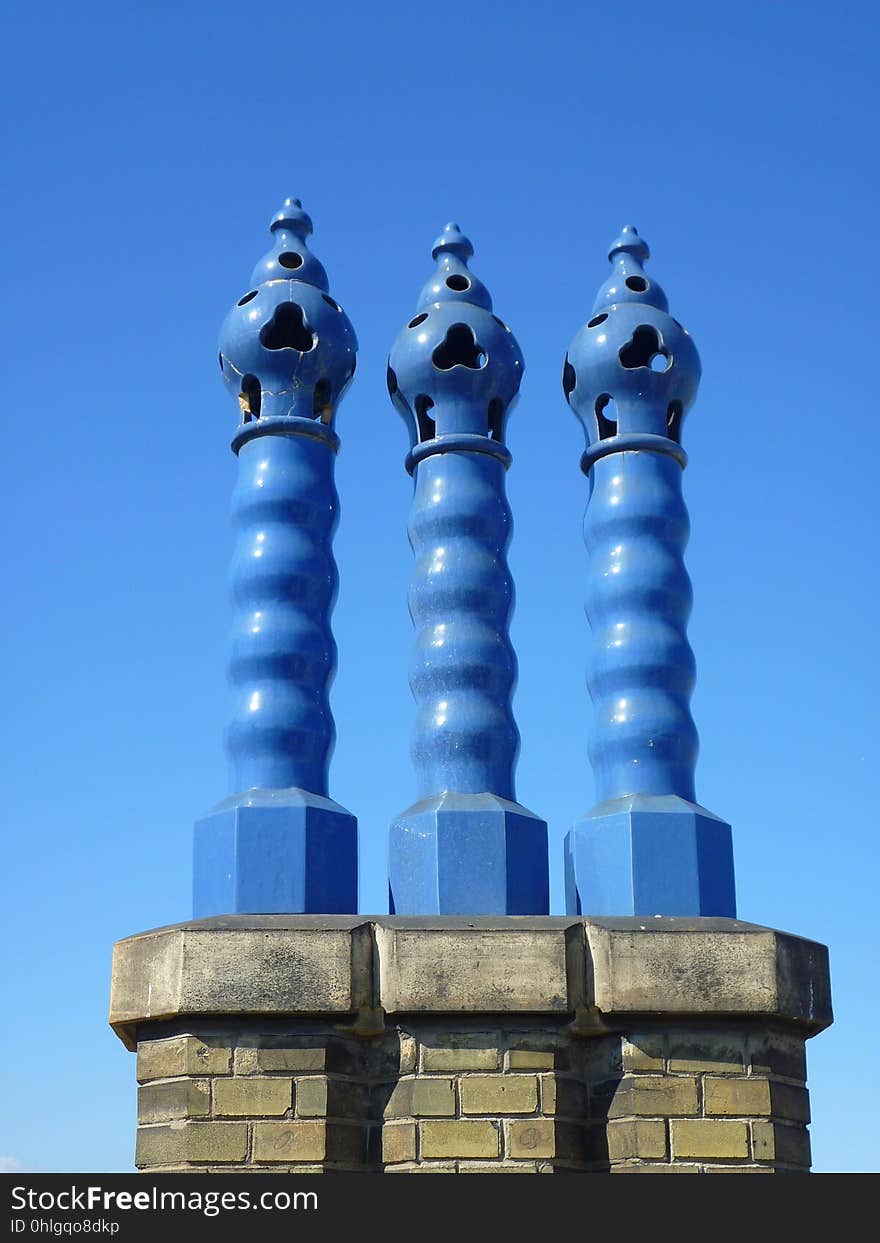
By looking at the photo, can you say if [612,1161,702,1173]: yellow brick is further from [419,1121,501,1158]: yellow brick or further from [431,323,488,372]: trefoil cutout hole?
[431,323,488,372]: trefoil cutout hole

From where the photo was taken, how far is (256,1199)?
7.54m

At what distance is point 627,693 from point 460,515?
1327 mm

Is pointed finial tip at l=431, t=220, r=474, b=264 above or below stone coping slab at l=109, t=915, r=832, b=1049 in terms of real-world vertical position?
above

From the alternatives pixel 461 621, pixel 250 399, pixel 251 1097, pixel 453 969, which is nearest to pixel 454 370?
pixel 250 399

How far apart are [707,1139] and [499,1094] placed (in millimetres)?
993

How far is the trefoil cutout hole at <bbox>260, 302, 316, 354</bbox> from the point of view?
9.91 meters

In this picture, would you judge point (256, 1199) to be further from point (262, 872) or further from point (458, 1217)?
point (262, 872)

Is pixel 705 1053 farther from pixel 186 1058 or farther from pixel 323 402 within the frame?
pixel 323 402

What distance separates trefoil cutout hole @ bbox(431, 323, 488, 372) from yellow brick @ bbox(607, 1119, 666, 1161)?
4.22 m

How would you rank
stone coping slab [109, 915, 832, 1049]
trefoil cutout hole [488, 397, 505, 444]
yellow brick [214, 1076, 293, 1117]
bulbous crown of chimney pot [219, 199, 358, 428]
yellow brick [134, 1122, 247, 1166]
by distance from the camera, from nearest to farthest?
1. yellow brick [134, 1122, 247, 1166]
2. yellow brick [214, 1076, 293, 1117]
3. stone coping slab [109, 915, 832, 1049]
4. bulbous crown of chimney pot [219, 199, 358, 428]
5. trefoil cutout hole [488, 397, 505, 444]

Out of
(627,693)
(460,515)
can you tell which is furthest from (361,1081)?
(460,515)

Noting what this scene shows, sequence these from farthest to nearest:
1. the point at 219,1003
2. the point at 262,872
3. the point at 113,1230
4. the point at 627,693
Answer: the point at 627,693 < the point at 262,872 < the point at 219,1003 < the point at 113,1230

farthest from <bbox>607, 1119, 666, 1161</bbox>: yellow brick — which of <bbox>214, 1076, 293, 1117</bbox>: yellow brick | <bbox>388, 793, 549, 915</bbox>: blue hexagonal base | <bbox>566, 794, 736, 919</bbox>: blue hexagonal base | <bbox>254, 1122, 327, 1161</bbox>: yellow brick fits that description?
<bbox>214, 1076, 293, 1117</bbox>: yellow brick

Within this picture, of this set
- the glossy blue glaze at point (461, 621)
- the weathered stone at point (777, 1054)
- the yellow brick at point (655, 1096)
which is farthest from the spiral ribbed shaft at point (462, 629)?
the weathered stone at point (777, 1054)
